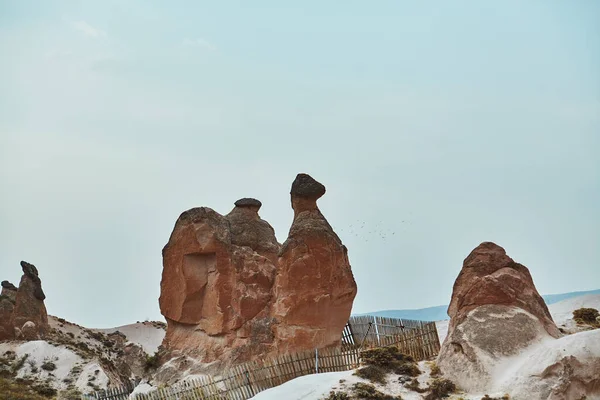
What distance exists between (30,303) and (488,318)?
2959 centimetres

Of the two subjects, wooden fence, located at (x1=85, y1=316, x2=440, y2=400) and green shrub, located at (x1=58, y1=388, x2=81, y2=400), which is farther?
green shrub, located at (x1=58, y1=388, x2=81, y2=400)

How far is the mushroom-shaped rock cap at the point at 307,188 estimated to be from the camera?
76.2ft

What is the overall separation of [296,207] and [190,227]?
3.78 metres

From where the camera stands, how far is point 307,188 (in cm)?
2323

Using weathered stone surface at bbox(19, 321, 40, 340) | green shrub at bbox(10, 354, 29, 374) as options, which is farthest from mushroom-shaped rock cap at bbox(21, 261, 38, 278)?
green shrub at bbox(10, 354, 29, 374)

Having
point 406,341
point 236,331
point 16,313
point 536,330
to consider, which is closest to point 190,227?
point 236,331

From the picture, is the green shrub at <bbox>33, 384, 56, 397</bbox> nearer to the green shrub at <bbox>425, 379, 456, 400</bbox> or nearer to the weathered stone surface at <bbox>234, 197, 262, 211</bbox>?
the weathered stone surface at <bbox>234, 197, 262, 211</bbox>

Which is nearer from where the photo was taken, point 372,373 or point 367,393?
point 367,393

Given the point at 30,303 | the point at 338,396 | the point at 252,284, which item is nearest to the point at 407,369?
the point at 338,396

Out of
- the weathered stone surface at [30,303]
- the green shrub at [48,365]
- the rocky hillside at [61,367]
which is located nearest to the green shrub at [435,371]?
the rocky hillside at [61,367]

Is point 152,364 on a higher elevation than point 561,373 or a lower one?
higher

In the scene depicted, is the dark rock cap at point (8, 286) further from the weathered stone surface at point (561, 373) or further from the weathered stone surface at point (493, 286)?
the weathered stone surface at point (561, 373)

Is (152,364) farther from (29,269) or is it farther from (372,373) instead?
(29,269)

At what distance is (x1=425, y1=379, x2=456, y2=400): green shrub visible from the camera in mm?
13898
